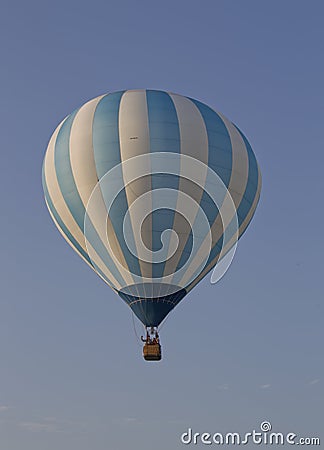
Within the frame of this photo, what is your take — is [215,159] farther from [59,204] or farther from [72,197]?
[59,204]

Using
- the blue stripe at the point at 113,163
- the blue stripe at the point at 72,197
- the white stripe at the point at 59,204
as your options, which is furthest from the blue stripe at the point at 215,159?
the white stripe at the point at 59,204

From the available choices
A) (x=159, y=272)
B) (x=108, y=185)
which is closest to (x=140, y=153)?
(x=108, y=185)

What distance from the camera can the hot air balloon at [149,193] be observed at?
32.6m

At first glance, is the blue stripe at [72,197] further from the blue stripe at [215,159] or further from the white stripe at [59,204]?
the blue stripe at [215,159]

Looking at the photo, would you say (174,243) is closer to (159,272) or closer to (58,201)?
(159,272)

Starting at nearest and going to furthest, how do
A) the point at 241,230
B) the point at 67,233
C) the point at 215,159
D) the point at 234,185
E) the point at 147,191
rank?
the point at 147,191
the point at 215,159
the point at 234,185
the point at 67,233
the point at 241,230

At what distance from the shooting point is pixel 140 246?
3253 cm

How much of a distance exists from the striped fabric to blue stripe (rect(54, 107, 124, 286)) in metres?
0.03

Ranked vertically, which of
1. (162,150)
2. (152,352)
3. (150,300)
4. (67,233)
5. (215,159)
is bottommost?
(152,352)

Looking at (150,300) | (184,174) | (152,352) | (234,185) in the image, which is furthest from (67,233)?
(234,185)

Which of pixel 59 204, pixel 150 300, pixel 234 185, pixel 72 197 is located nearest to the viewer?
pixel 150 300

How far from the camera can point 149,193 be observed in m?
32.6

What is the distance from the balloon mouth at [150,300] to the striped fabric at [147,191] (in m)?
0.03

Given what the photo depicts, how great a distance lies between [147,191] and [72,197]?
248cm
